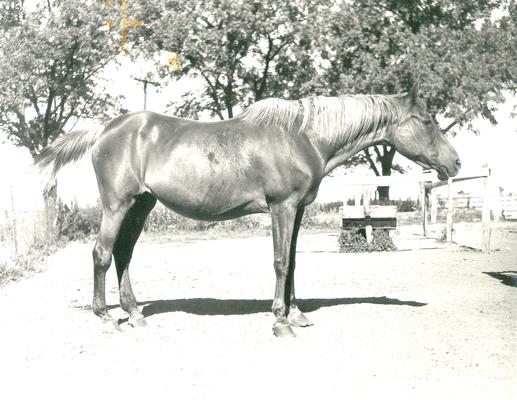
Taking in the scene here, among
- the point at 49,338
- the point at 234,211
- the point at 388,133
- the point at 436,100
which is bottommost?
the point at 49,338

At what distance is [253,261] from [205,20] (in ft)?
62.7

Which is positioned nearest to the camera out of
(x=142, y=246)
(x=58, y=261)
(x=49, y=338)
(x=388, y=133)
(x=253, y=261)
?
(x=49, y=338)

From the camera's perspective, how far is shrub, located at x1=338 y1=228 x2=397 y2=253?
48.1ft

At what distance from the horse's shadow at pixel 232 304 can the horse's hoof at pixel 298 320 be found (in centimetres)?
78

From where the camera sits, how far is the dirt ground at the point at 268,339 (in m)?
4.56

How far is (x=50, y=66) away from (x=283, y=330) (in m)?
23.1

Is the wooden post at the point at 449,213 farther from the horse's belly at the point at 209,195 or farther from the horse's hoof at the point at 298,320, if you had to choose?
the horse's belly at the point at 209,195

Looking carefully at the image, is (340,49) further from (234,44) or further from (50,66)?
(50,66)

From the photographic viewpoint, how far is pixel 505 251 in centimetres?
1412

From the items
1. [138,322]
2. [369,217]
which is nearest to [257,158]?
[138,322]

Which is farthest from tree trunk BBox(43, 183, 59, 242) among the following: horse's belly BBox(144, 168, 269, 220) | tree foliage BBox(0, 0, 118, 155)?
horse's belly BBox(144, 168, 269, 220)

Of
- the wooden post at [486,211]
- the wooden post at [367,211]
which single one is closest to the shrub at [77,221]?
the wooden post at [367,211]

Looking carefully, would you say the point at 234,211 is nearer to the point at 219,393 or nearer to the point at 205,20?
the point at 219,393

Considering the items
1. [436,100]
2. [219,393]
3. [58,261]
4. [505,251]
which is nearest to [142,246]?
[58,261]
